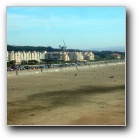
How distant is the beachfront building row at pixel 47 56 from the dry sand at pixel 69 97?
0.44ft

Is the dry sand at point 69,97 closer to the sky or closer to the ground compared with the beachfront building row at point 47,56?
closer to the ground

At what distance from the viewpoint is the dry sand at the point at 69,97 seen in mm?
7012

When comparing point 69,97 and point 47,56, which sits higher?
point 47,56

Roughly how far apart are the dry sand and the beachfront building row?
0.44 ft

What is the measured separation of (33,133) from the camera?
7.02 metres

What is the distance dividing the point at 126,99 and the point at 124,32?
722 mm

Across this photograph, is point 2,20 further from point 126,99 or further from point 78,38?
point 126,99

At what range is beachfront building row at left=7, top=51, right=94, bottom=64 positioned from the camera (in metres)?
7.05

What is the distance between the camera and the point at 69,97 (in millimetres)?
7062

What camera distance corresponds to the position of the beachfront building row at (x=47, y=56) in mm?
7047

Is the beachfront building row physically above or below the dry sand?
above

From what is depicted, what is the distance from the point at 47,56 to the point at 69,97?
0.51 metres
